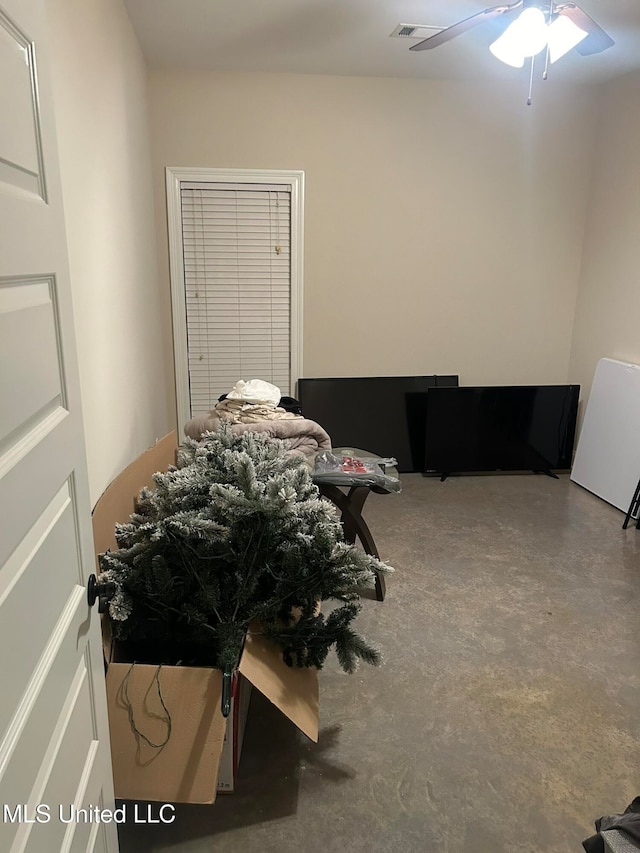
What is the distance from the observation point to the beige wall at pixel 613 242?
4.02m

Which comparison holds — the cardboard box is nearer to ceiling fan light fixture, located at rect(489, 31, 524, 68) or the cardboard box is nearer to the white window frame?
ceiling fan light fixture, located at rect(489, 31, 524, 68)

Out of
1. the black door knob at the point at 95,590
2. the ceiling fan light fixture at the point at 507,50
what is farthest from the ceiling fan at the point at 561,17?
the black door knob at the point at 95,590

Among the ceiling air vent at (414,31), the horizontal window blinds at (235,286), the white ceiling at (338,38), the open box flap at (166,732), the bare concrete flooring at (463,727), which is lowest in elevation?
the bare concrete flooring at (463,727)

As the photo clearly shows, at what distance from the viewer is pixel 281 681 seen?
1.77m

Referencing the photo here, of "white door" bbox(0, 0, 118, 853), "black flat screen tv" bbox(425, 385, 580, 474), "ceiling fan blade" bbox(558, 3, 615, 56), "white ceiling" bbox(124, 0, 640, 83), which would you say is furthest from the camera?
"black flat screen tv" bbox(425, 385, 580, 474)

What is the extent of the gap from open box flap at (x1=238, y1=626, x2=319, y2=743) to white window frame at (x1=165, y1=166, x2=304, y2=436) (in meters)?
2.90

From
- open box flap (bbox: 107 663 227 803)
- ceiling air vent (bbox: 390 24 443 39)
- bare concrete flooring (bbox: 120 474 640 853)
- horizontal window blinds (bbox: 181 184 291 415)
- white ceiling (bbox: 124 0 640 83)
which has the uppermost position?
white ceiling (bbox: 124 0 640 83)

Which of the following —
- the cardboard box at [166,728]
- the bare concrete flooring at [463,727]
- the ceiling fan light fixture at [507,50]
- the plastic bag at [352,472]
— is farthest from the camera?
the plastic bag at [352,472]

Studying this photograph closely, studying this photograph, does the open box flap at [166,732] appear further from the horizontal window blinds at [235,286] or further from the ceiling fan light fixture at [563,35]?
the horizontal window blinds at [235,286]

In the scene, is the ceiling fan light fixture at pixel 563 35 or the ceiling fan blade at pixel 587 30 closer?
the ceiling fan blade at pixel 587 30

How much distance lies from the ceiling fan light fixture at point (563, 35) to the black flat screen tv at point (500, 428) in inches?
87.9

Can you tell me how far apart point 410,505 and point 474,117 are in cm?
285

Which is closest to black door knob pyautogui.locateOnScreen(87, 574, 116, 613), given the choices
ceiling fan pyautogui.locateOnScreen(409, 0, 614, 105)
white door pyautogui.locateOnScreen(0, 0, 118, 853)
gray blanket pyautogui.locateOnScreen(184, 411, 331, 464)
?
white door pyautogui.locateOnScreen(0, 0, 118, 853)

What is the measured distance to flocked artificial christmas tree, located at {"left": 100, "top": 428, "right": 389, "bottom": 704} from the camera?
168 cm
